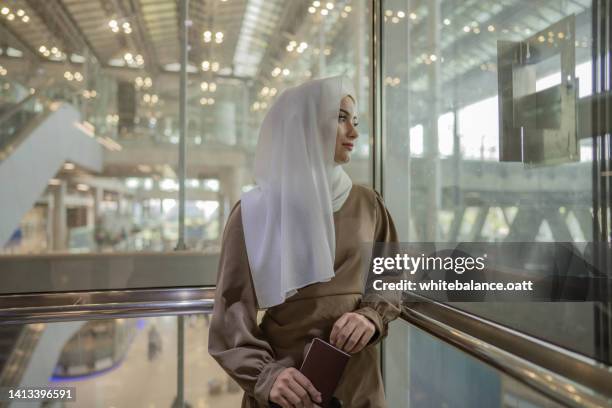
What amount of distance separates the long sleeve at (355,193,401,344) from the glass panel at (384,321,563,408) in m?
0.29

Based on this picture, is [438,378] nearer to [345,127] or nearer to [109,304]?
[345,127]

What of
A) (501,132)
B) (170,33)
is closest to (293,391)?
(501,132)

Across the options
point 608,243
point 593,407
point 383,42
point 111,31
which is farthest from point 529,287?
point 111,31

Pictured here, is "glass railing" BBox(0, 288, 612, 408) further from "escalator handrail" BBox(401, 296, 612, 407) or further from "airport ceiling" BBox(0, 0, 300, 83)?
"airport ceiling" BBox(0, 0, 300, 83)

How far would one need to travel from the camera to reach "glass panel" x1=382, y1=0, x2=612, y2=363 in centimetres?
88

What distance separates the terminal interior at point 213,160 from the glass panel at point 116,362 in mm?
11

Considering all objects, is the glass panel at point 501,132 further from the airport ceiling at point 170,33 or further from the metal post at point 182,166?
the metal post at point 182,166

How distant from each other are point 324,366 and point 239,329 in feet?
0.74

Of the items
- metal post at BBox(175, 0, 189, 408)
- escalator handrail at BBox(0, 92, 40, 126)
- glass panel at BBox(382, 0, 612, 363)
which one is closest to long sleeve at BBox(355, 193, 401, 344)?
glass panel at BBox(382, 0, 612, 363)

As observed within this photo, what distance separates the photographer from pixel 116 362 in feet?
7.29

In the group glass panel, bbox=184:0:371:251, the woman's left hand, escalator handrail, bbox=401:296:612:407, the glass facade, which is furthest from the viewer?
glass panel, bbox=184:0:371:251

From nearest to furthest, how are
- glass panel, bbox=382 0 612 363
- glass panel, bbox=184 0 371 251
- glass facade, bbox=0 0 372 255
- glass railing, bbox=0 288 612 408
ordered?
glass panel, bbox=382 0 612 363
glass railing, bbox=0 288 612 408
glass facade, bbox=0 0 372 255
glass panel, bbox=184 0 371 251

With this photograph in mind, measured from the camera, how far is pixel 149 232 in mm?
2393

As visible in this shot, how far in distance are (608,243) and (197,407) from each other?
2.19 meters
